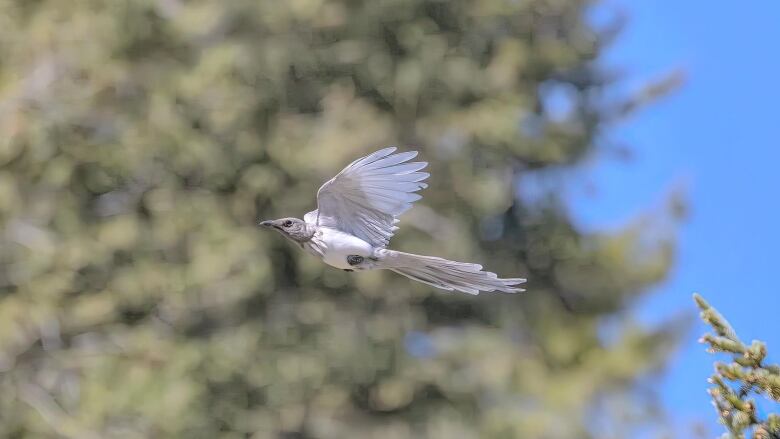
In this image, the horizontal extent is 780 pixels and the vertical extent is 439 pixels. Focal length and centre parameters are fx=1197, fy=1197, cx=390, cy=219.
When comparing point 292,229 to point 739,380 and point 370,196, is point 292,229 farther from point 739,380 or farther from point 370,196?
point 739,380

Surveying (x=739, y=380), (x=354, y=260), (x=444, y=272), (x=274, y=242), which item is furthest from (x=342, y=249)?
(x=274, y=242)

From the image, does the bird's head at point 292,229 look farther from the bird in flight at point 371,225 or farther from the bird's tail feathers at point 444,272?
the bird's tail feathers at point 444,272

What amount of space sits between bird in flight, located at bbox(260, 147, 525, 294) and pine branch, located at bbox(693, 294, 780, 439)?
0.74m

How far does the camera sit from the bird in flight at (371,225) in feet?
6.21

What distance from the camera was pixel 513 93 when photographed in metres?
7.82

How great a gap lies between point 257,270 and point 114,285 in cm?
87

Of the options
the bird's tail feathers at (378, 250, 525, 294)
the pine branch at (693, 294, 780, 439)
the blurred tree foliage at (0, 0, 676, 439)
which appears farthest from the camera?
the blurred tree foliage at (0, 0, 676, 439)

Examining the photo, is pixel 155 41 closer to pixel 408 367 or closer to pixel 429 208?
pixel 429 208

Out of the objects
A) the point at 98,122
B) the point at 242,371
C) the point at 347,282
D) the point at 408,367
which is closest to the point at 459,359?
the point at 408,367

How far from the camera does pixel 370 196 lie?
78.0 inches

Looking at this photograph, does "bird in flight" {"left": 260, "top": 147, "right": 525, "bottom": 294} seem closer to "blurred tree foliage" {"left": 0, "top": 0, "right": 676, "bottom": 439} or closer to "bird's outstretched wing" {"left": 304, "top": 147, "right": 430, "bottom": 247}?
"bird's outstretched wing" {"left": 304, "top": 147, "right": 430, "bottom": 247}

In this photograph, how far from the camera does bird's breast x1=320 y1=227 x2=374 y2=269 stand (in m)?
1.91

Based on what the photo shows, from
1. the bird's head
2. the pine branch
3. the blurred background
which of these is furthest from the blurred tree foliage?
the bird's head

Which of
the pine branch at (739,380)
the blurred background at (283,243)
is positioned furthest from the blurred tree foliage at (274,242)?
the pine branch at (739,380)
